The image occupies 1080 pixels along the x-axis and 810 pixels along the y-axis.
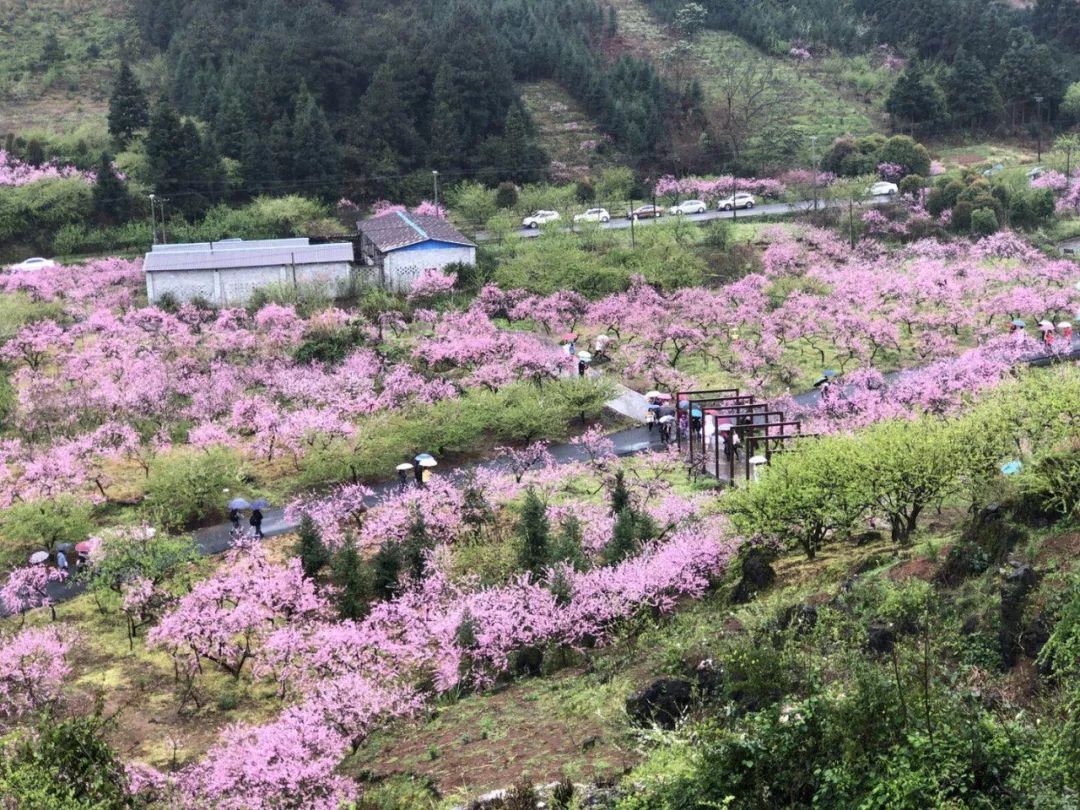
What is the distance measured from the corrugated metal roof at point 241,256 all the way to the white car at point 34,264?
4879 millimetres

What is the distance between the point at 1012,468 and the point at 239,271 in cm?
3622

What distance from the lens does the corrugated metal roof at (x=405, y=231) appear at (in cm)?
5231

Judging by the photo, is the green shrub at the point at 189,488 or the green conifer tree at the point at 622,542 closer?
the green conifer tree at the point at 622,542

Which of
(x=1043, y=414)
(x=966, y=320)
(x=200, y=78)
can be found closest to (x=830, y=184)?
(x=966, y=320)

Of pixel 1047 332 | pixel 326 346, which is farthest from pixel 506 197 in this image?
pixel 1047 332

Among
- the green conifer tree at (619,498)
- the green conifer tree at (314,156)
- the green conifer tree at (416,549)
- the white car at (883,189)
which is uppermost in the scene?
the green conifer tree at (314,156)

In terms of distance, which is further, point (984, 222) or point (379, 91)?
point (379, 91)

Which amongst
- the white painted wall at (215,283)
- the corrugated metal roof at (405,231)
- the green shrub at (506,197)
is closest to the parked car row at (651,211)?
the green shrub at (506,197)

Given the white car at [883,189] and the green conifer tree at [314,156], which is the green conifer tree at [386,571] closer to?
the green conifer tree at [314,156]


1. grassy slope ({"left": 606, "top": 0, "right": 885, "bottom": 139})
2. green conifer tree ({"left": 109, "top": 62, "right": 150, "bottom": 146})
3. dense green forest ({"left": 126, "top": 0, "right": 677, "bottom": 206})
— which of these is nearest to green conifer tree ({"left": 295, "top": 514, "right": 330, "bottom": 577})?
dense green forest ({"left": 126, "top": 0, "right": 677, "bottom": 206})

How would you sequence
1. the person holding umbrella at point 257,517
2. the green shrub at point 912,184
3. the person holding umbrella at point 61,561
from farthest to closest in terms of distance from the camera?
the green shrub at point 912,184, the person holding umbrella at point 257,517, the person holding umbrella at point 61,561

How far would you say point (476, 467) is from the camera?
32281mm

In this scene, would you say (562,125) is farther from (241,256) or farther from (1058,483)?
(1058,483)

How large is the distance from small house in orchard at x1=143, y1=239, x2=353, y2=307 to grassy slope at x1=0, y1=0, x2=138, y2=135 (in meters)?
24.3
